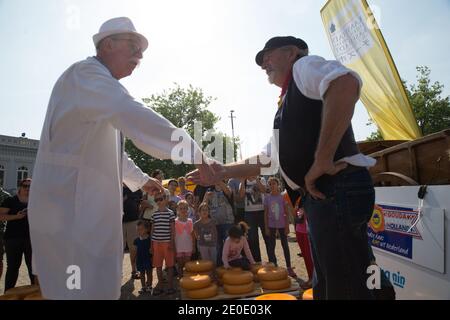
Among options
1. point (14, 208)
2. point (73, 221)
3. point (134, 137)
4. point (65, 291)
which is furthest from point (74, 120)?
point (14, 208)

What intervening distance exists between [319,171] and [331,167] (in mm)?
65

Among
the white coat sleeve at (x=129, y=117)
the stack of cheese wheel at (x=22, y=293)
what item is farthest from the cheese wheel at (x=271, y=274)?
the white coat sleeve at (x=129, y=117)

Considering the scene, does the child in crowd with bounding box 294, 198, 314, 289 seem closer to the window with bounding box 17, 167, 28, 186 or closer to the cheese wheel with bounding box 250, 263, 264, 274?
the cheese wheel with bounding box 250, 263, 264, 274

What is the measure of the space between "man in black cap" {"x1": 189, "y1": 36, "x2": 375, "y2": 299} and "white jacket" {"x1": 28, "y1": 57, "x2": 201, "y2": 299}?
69cm

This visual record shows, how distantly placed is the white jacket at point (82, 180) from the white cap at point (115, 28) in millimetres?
271

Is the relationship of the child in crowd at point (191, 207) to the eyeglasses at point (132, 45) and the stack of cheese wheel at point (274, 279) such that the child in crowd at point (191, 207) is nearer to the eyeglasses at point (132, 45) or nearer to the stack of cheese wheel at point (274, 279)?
the stack of cheese wheel at point (274, 279)

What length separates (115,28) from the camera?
6.64 ft

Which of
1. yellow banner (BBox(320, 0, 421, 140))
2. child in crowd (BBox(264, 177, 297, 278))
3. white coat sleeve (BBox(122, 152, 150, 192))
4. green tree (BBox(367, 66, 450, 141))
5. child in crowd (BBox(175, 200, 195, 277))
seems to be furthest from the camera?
green tree (BBox(367, 66, 450, 141))

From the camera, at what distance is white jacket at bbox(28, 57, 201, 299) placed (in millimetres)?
1700

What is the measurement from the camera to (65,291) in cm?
172

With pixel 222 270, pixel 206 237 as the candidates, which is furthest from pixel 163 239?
pixel 222 270

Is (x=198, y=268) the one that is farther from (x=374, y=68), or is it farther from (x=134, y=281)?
(x=374, y=68)

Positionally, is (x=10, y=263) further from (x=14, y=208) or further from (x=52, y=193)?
(x=52, y=193)

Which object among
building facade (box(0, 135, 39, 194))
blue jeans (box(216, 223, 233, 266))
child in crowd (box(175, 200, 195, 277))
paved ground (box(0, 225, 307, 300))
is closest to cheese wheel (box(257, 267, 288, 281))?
paved ground (box(0, 225, 307, 300))
